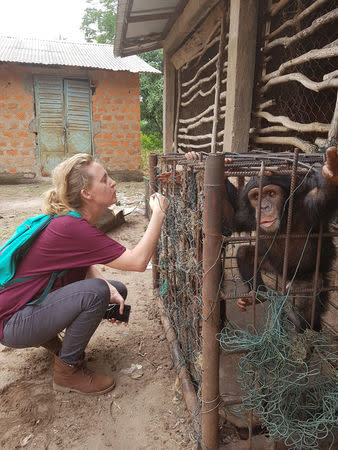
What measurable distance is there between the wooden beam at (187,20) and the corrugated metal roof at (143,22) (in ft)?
0.40

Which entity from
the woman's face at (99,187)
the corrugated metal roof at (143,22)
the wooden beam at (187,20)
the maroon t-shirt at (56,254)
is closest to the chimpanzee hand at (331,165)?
the maroon t-shirt at (56,254)

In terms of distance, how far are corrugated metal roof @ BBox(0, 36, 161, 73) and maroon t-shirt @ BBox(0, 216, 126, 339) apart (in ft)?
29.6

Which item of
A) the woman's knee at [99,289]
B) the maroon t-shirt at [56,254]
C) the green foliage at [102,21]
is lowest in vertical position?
the woman's knee at [99,289]

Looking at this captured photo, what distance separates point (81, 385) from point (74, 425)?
0.81ft

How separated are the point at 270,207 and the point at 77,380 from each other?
5.33 feet

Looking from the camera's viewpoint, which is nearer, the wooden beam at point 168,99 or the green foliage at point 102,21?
the wooden beam at point 168,99

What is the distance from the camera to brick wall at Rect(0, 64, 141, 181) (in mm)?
9859

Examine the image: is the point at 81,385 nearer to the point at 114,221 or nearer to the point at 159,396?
the point at 159,396

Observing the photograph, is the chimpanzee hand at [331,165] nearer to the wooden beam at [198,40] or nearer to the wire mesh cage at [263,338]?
the wire mesh cage at [263,338]

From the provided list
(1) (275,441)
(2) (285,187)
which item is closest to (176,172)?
(2) (285,187)

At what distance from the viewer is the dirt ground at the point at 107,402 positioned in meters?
1.90

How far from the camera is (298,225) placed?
1.98m

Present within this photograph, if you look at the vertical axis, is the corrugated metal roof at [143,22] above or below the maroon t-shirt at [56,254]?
above

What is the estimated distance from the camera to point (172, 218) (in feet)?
8.04
